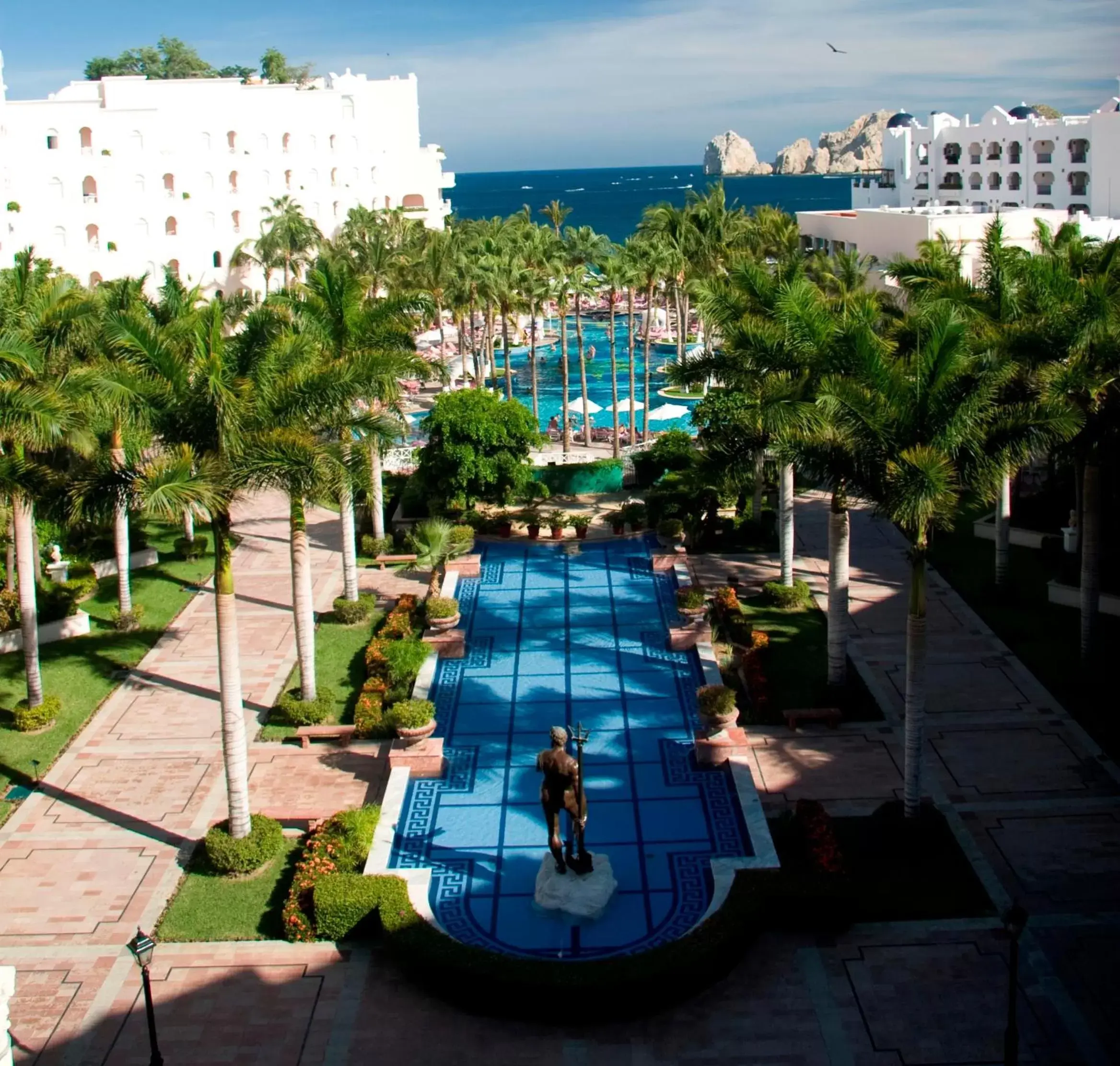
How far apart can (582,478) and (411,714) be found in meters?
20.2

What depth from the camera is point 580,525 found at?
3844 centimetres

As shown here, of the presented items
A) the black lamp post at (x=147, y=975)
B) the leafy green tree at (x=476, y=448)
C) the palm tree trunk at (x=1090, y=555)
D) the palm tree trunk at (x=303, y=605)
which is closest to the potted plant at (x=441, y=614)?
the palm tree trunk at (x=303, y=605)

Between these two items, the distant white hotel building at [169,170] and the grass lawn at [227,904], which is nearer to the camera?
the grass lawn at [227,904]

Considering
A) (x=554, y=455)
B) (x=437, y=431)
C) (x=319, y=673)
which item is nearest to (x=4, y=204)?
(x=554, y=455)

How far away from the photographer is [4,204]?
61.0 metres

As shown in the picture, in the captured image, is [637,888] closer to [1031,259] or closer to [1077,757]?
[1077,757]

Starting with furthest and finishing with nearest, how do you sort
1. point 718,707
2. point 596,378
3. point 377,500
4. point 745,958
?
point 596,378 → point 377,500 → point 718,707 → point 745,958

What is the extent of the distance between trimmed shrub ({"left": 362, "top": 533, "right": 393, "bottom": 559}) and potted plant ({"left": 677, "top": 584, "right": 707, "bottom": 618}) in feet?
32.7

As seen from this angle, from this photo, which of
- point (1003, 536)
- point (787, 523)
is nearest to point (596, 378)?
point (787, 523)

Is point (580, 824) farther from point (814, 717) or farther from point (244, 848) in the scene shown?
point (814, 717)

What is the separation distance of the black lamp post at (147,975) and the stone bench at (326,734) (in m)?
8.31

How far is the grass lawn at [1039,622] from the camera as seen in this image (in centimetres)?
2556

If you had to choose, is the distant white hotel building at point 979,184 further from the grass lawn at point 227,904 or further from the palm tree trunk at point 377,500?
the grass lawn at point 227,904

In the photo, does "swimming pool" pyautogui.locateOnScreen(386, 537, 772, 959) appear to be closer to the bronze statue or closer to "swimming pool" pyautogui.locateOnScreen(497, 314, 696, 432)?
the bronze statue
